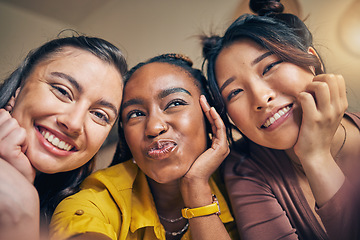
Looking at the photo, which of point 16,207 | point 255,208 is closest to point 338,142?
point 255,208

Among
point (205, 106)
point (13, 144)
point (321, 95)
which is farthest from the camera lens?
point (205, 106)

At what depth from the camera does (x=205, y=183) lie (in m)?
0.89

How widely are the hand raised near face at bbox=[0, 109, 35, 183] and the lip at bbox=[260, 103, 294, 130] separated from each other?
68cm

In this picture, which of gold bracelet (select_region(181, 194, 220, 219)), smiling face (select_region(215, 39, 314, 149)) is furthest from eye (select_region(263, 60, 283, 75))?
gold bracelet (select_region(181, 194, 220, 219))

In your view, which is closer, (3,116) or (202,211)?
(3,116)

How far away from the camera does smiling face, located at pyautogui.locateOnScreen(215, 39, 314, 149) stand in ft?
2.65

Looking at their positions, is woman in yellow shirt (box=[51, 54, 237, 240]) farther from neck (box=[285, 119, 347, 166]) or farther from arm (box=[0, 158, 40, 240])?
neck (box=[285, 119, 347, 166])

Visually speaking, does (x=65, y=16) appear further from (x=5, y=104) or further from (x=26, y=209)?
(x=26, y=209)

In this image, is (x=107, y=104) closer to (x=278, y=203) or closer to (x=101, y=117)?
(x=101, y=117)

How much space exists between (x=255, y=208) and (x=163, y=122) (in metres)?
0.42

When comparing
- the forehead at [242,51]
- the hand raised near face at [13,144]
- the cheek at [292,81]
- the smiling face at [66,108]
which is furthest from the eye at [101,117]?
the cheek at [292,81]

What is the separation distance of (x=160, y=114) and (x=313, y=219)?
1.98 ft

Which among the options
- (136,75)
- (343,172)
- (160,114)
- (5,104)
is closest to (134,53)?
(136,75)

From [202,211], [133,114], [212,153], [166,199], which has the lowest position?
Answer: [166,199]
